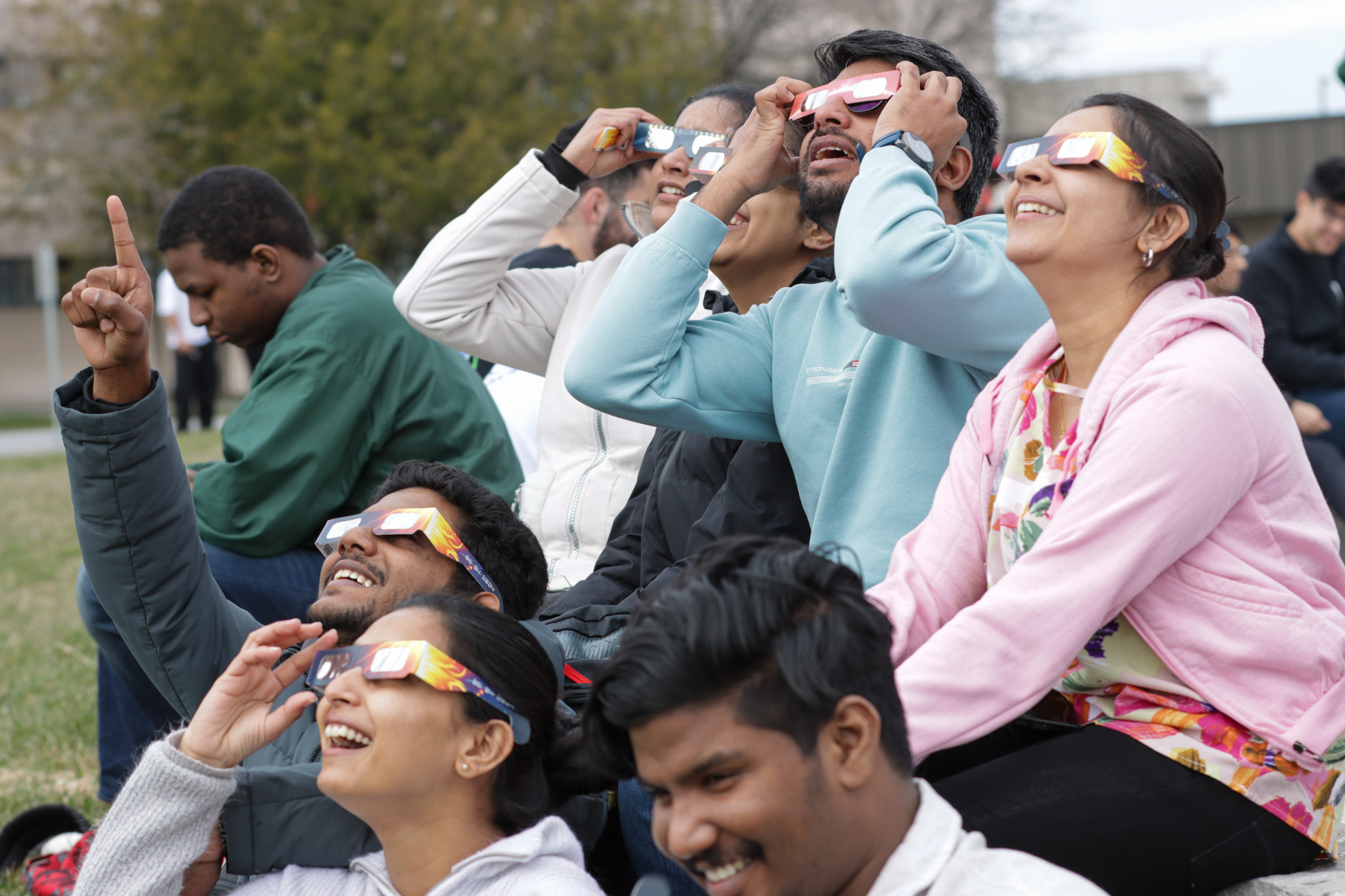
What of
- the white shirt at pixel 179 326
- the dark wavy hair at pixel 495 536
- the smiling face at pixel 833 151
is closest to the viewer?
the smiling face at pixel 833 151

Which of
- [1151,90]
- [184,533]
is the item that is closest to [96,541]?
[184,533]

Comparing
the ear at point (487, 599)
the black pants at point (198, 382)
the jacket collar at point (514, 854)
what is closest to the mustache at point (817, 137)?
the ear at point (487, 599)

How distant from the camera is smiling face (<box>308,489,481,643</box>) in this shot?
305cm

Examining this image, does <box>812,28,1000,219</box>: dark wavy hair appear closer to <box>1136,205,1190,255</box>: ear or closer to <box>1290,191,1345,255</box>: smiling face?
<box>1136,205,1190,255</box>: ear

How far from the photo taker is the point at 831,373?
9.89 ft

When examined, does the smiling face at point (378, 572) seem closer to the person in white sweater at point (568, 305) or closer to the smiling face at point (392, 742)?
the smiling face at point (392, 742)

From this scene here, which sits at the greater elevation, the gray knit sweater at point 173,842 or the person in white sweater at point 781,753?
the person in white sweater at point 781,753

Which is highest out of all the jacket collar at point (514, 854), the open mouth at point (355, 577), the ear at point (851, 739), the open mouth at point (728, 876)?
the ear at point (851, 739)

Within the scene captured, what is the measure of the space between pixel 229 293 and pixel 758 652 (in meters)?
3.59

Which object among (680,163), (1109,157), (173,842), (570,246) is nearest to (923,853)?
(1109,157)

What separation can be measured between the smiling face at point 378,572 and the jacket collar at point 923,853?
151cm

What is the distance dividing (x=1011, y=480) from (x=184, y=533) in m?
1.89

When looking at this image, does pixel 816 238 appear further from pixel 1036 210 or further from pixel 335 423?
pixel 335 423

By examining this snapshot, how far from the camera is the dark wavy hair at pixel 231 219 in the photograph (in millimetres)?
4828
